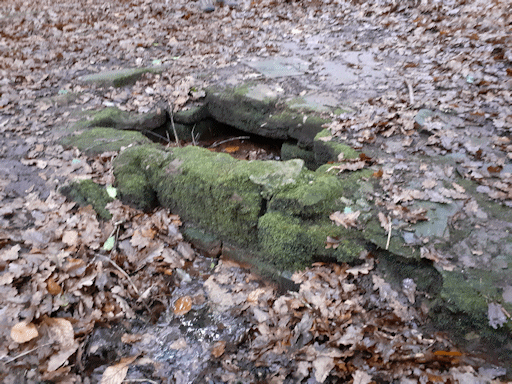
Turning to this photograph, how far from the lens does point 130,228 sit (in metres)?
3.62

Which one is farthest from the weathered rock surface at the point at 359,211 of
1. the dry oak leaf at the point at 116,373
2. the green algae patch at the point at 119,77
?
the green algae patch at the point at 119,77

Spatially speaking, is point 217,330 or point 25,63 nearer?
point 217,330

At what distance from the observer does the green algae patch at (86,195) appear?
12.0 feet

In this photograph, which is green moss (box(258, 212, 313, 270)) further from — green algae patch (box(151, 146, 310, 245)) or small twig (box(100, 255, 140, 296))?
small twig (box(100, 255, 140, 296))

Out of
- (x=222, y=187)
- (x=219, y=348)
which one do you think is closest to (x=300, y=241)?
(x=222, y=187)

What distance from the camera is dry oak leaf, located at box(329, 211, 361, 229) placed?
9.87ft

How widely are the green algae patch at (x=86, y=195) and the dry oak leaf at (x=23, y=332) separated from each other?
4.54ft

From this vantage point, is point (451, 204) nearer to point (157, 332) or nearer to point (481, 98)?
point (481, 98)

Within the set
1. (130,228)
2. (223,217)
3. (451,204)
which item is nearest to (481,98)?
(451,204)

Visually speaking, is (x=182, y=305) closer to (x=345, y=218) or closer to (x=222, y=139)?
(x=345, y=218)

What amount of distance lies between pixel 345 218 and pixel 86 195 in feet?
9.15

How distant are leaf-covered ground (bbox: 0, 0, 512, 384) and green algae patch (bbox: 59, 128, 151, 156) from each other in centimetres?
16

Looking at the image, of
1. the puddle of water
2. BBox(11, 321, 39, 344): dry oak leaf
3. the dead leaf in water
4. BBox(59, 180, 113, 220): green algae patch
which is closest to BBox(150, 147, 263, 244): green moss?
BBox(59, 180, 113, 220): green algae patch

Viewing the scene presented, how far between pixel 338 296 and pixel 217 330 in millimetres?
1154
